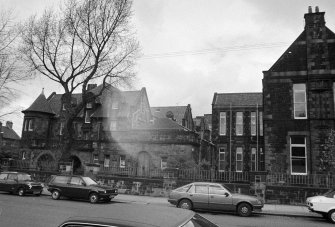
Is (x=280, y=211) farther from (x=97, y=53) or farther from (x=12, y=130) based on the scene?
(x=12, y=130)

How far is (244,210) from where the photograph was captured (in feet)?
50.9

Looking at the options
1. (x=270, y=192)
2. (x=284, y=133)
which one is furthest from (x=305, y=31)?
(x=270, y=192)

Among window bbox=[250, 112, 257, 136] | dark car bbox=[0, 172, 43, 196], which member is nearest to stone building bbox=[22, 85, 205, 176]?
window bbox=[250, 112, 257, 136]

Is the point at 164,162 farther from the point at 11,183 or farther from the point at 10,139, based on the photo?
the point at 10,139

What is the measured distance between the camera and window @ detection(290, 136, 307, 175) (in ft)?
75.7

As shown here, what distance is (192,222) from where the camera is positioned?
391cm

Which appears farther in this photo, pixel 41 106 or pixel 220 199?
pixel 41 106

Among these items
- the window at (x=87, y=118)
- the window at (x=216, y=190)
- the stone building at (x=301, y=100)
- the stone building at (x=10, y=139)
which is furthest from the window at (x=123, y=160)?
the stone building at (x=10, y=139)

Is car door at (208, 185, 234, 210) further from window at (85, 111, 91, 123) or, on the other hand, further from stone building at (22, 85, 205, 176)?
window at (85, 111, 91, 123)

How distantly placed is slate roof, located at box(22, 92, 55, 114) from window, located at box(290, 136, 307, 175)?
37287mm

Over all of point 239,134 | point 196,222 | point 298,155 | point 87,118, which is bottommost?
point 196,222

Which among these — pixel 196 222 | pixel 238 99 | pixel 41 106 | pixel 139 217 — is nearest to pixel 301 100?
pixel 238 99

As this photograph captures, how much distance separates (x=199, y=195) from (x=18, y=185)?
12.6 m

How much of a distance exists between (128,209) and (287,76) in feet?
75.5
